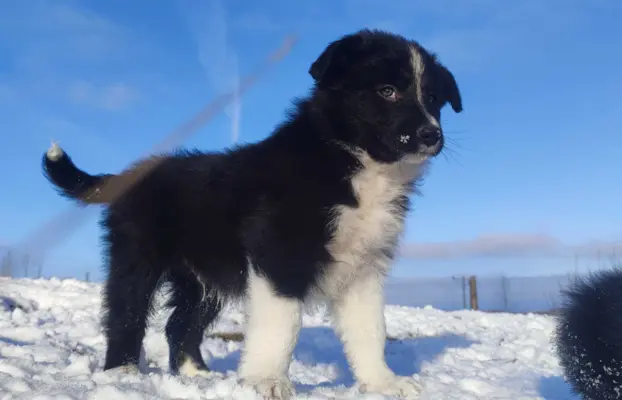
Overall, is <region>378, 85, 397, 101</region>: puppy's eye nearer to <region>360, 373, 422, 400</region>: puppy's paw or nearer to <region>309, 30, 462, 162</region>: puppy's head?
<region>309, 30, 462, 162</region>: puppy's head

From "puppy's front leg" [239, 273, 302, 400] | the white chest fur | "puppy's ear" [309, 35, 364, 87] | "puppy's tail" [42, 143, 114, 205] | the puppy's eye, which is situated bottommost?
"puppy's front leg" [239, 273, 302, 400]

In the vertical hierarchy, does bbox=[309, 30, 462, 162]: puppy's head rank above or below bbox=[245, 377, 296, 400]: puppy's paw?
above

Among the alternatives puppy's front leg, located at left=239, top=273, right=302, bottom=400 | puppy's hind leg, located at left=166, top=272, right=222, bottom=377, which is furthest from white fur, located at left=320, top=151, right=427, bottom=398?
puppy's hind leg, located at left=166, top=272, right=222, bottom=377

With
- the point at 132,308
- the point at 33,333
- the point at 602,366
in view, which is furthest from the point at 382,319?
the point at 33,333

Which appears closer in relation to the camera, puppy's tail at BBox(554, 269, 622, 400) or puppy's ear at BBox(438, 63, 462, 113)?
puppy's tail at BBox(554, 269, 622, 400)

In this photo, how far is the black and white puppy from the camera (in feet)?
11.4

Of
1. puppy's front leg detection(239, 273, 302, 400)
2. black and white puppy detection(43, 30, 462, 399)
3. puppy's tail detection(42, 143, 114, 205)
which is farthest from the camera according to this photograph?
puppy's tail detection(42, 143, 114, 205)

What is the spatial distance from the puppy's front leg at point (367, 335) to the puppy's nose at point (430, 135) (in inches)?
38.4

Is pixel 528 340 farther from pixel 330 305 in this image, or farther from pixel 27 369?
pixel 27 369

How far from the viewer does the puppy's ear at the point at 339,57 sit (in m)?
4.07

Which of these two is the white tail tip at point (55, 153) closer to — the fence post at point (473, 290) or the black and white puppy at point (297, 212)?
the black and white puppy at point (297, 212)

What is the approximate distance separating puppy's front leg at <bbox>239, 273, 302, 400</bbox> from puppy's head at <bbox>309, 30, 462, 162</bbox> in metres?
1.15

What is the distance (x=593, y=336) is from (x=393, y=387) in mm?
1233

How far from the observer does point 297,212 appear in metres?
3.52
